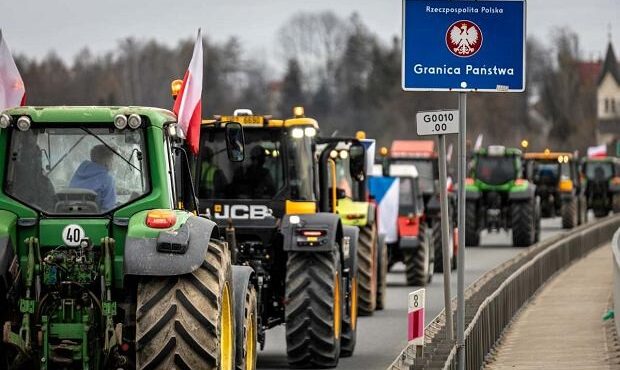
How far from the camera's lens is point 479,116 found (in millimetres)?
159750

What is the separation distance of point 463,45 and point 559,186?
45905mm

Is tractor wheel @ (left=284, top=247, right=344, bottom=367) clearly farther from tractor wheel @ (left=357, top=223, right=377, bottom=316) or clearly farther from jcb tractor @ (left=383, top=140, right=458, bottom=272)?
jcb tractor @ (left=383, top=140, right=458, bottom=272)

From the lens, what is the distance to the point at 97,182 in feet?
41.4

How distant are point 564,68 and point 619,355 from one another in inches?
6441

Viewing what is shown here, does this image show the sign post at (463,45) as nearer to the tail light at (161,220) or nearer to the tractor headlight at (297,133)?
the tractor headlight at (297,133)

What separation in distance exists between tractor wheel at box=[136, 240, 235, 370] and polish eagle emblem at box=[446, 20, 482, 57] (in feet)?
16.8

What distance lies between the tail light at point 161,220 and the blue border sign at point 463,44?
15.4ft

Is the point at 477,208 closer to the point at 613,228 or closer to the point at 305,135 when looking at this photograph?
the point at 613,228

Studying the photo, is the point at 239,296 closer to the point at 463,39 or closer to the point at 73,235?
the point at 73,235

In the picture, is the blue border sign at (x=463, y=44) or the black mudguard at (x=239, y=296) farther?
the blue border sign at (x=463, y=44)

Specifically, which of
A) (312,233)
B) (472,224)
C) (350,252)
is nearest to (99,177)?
(312,233)

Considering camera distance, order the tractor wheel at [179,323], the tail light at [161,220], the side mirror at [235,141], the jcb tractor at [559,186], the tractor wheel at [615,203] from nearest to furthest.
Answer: the tractor wheel at [179,323], the tail light at [161,220], the side mirror at [235,141], the jcb tractor at [559,186], the tractor wheel at [615,203]

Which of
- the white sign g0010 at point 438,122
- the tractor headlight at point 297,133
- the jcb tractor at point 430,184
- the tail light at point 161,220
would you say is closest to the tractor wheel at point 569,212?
the jcb tractor at point 430,184

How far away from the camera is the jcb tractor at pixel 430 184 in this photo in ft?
118
